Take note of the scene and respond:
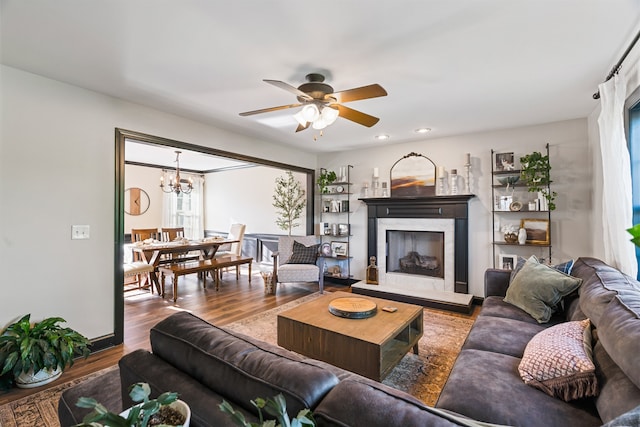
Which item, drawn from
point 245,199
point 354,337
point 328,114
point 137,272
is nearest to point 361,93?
point 328,114

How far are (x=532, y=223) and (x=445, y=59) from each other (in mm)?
2770

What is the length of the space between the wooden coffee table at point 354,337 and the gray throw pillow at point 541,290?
0.82 metres

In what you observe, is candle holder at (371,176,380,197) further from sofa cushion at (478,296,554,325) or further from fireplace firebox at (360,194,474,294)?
sofa cushion at (478,296,554,325)

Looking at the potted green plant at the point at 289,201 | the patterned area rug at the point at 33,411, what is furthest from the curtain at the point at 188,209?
the patterned area rug at the point at 33,411

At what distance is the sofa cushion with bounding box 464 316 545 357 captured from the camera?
1.87 meters

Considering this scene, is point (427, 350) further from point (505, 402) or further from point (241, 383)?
point (241, 383)

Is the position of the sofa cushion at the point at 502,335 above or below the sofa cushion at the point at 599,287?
below

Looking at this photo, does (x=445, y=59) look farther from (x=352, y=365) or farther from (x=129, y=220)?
(x=129, y=220)

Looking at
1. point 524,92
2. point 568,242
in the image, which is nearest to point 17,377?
point 524,92

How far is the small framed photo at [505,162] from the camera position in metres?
4.03

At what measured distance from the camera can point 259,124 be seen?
151 inches

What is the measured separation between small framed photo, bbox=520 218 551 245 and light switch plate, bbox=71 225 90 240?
4895mm

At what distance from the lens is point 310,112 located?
2324 millimetres

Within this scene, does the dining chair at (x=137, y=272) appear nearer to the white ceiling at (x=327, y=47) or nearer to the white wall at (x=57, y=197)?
the white wall at (x=57, y=197)
